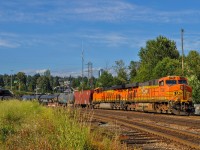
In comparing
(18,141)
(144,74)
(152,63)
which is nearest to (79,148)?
(18,141)

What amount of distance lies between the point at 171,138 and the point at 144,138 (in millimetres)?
1082

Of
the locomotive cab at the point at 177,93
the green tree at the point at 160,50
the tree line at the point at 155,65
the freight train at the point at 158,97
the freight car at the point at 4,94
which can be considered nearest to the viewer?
the locomotive cab at the point at 177,93

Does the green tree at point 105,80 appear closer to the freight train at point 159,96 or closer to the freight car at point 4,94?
the freight train at point 159,96

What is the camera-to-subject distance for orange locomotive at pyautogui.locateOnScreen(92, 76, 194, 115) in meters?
30.4

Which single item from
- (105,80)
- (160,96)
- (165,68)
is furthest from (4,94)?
(105,80)

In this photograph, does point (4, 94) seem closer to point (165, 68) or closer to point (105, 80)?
point (165, 68)

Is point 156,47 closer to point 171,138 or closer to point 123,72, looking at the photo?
point 123,72

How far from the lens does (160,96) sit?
32.5m

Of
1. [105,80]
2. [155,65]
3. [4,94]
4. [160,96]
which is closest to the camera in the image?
[160,96]

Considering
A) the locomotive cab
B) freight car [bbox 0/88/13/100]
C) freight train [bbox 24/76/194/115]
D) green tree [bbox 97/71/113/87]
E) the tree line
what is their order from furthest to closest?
green tree [bbox 97/71/113/87], the tree line, freight car [bbox 0/88/13/100], freight train [bbox 24/76/194/115], the locomotive cab

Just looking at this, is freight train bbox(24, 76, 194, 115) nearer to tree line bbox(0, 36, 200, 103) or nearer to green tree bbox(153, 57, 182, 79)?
tree line bbox(0, 36, 200, 103)

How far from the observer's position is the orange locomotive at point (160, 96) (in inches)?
1196

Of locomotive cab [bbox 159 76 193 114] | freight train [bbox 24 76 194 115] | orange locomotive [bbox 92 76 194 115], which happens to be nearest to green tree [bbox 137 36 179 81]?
freight train [bbox 24 76 194 115]

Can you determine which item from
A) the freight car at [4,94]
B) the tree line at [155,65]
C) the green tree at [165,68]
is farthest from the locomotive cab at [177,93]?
the green tree at [165,68]
